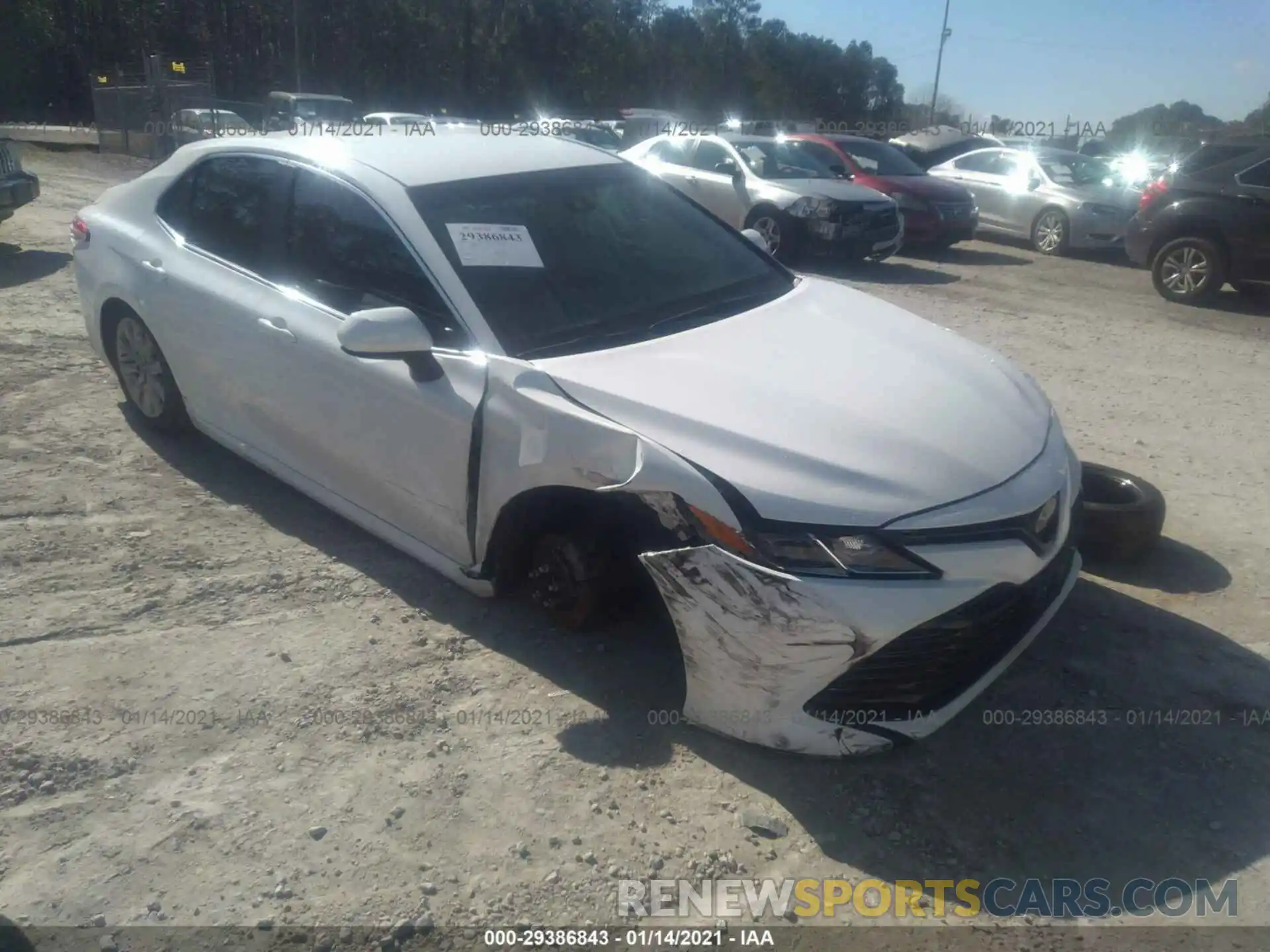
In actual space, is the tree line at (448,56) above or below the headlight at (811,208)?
above

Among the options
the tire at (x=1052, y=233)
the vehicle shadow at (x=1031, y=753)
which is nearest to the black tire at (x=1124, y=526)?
the vehicle shadow at (x=1031, y=753)

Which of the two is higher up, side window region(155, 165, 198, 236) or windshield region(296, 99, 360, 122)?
windshield region(296, 99, 360, 122)

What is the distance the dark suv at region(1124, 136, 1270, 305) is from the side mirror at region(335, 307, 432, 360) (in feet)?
31.1

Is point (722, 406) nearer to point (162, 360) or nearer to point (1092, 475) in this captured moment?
point (1092, 475)

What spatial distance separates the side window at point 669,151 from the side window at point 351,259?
369 inches

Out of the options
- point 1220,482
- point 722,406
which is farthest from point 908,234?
point 722,406

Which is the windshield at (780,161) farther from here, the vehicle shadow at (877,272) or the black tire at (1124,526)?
the black tire at (1124,526)

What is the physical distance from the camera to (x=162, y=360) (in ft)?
16.1

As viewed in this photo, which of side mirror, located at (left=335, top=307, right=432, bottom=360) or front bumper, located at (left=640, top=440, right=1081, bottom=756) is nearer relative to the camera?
front bumper, located at (left=640, top=440, right=1081, bottom=756)

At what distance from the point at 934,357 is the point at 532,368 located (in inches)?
57.2

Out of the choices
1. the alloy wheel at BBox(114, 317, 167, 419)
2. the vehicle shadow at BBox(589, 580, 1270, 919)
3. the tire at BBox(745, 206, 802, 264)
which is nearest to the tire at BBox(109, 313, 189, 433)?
the alloy wheel at BBox(114, 317, 167, 419)

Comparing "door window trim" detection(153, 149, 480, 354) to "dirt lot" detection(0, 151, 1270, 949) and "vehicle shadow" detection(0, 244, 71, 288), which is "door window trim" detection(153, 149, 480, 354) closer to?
"dirt lot" detection(0, 151, 1270, 949)

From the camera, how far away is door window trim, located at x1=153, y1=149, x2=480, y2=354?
3477 millimetres

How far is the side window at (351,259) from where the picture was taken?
140 inches
